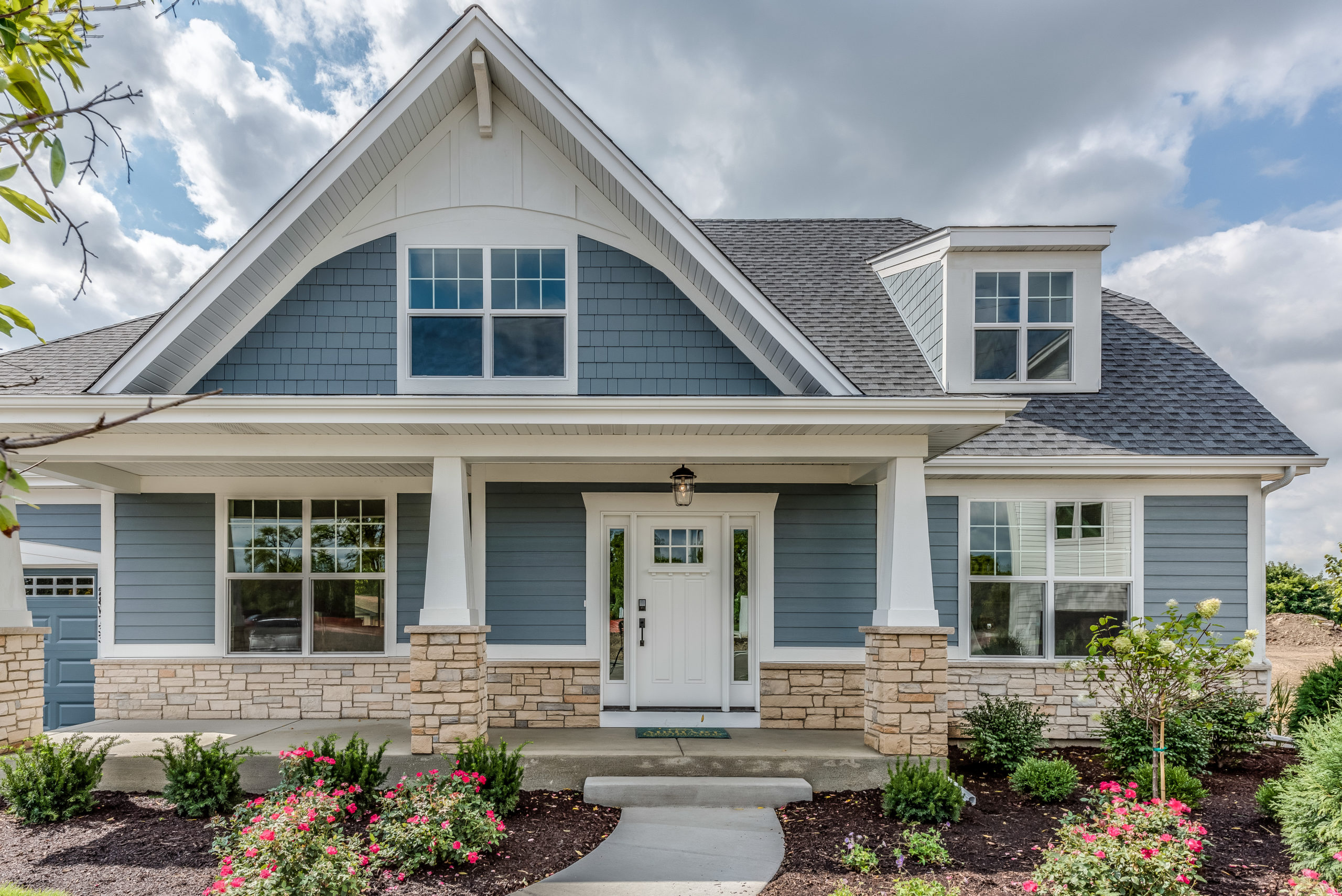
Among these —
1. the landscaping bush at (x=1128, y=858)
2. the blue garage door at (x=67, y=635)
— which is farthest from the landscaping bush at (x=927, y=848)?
the blue garage door at (x=67, y=635)

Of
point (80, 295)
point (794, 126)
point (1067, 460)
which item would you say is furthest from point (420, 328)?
point (1067, 460)

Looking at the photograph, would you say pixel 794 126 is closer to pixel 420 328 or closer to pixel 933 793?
pixel 420 328

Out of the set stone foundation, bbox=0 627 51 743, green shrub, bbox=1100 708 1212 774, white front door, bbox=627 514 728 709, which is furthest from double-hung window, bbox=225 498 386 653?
green shrub, bbox=1100 708 1212 774

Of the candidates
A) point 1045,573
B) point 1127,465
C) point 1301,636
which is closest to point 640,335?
point 1045,573

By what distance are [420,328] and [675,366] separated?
2.54 meters

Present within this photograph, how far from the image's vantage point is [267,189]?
738cm

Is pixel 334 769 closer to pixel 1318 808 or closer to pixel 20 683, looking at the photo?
pixel 20 683

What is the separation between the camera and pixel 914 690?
651cm

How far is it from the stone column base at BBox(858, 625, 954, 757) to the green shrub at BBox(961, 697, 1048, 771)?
93 centimetres

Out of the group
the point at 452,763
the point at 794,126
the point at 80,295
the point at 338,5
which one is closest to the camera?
the point at 80,295

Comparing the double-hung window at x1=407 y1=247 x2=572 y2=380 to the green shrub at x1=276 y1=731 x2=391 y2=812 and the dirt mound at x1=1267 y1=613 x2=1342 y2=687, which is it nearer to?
the green shrub at x1=276 y1=731 x2=391 y2=812

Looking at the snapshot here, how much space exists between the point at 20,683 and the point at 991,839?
26.6ft

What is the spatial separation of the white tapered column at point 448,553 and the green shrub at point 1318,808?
19.4 feet

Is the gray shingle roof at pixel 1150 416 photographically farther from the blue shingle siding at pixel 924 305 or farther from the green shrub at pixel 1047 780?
the green shrub at pixel 1047 780
